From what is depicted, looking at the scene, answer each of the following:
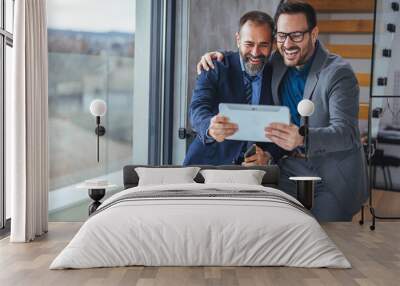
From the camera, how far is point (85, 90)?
7.14m

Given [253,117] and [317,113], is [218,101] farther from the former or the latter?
[317,113]

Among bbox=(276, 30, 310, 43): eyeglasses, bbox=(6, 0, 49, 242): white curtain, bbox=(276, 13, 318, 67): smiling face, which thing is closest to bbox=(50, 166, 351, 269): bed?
bbox=(6, 0, 49, 242): white curtain

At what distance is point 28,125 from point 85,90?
173 centimetres

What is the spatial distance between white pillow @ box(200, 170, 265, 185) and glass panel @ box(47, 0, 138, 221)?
4.22ft

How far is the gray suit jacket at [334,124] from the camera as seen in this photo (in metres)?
6.79

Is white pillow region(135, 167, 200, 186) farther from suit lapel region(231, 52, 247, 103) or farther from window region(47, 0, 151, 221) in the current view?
suit lapel region(231, 52, 247, 103)

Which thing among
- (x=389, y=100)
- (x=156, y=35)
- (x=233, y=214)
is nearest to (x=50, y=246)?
(x=233, y=214)

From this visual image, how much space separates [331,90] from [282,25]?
3.21 feet

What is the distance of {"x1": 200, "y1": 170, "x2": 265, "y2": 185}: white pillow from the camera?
625 centimetres

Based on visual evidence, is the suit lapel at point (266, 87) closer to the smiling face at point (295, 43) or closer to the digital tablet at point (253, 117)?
Result: the digital tablet at point (253, 117)

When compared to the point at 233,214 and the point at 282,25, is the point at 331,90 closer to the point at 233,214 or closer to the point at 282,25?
the point at 282,25

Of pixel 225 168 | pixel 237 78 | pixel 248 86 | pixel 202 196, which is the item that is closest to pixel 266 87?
pixel 248 86

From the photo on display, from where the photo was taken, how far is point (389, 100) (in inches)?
275

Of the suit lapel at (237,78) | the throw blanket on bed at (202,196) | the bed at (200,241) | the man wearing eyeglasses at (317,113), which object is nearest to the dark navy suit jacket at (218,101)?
the suit lapel at (237,78)
